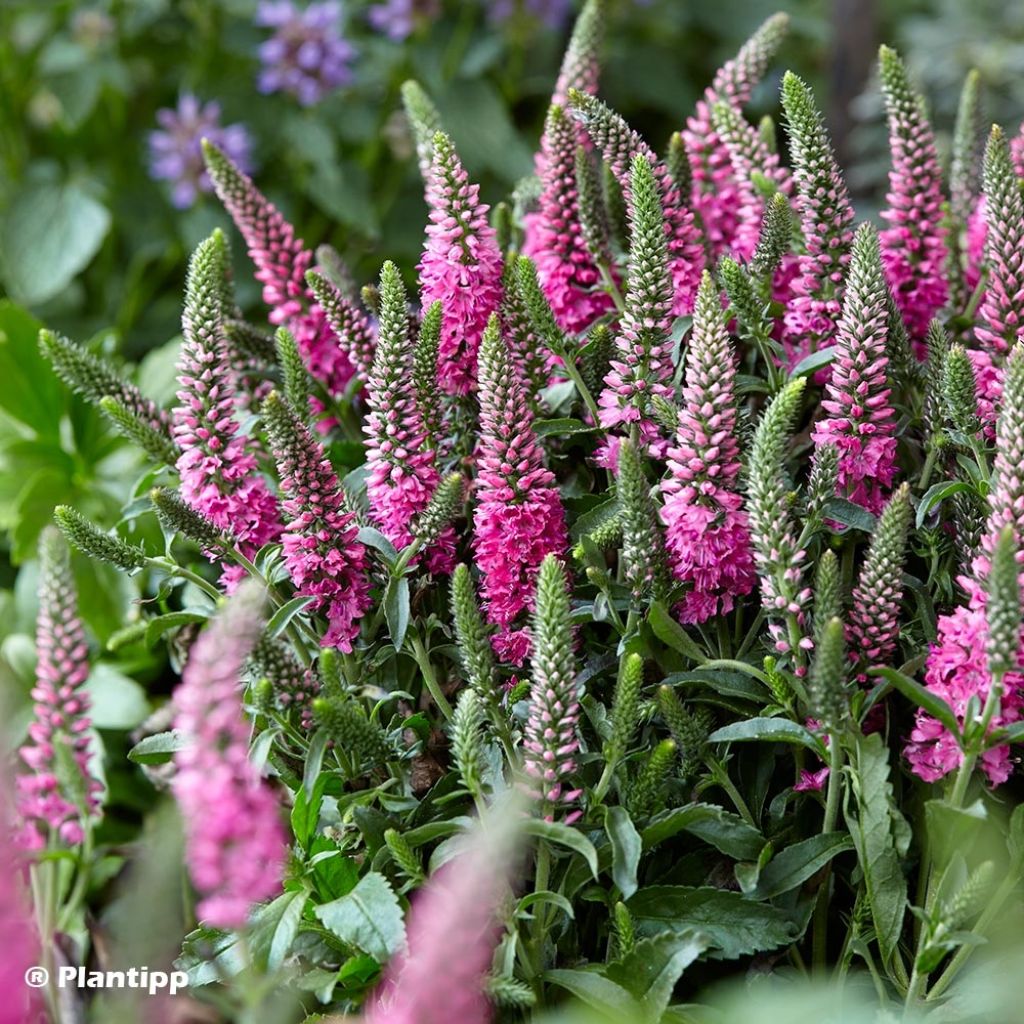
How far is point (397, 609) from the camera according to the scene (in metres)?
1.01

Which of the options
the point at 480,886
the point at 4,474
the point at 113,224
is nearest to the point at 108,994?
the point at 480,886

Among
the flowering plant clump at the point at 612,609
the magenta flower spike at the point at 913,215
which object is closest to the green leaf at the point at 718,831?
the flowering plant clump at the point at 612,609

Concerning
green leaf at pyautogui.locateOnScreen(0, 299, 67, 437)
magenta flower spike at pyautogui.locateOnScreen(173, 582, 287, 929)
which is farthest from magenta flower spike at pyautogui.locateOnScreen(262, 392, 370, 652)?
green leaf at pyautogui.locateOnScreen(0, 299, 67, 437)

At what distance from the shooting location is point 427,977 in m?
0.53

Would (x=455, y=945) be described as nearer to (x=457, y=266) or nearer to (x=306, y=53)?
(x=457, y=266)

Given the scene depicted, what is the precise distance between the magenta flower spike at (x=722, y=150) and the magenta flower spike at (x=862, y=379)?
338mm

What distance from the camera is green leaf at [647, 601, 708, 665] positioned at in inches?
37.8

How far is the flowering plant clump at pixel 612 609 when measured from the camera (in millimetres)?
893

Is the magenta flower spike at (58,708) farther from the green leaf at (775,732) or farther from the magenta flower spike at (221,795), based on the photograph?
the green leaf at (775,732)

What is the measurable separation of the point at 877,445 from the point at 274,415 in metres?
0.48

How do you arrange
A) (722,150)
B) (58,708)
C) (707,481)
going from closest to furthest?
(58,708), (707,481), (722,150)

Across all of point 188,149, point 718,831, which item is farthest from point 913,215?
point 188,149

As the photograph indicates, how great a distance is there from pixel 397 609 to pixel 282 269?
1.32ft

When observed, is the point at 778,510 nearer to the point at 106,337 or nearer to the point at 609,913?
the point at 609,913
